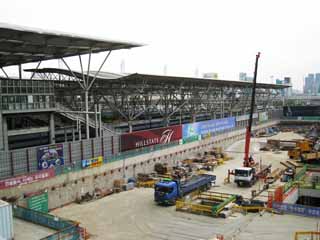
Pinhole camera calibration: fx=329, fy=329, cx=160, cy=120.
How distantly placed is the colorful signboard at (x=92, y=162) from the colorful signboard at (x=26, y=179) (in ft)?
11.6

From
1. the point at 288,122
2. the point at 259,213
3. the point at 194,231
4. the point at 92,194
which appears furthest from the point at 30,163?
the point at 288,122

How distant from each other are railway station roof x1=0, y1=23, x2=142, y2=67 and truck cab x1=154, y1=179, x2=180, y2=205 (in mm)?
14190

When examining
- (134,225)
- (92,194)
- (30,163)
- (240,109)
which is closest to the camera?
(134,225)

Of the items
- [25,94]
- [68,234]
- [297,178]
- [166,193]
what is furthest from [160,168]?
[68,234]

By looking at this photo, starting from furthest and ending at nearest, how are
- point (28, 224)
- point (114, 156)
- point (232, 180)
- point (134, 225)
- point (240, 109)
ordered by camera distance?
point (240, 109), point (232, 180), point (114, 156), point (134, 225), point (28, 224)

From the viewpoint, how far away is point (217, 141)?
175 ft

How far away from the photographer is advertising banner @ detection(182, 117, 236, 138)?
4530 centimetres

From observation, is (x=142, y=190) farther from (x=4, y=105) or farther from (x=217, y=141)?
(x=217, y=141)

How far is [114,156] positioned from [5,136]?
33.4 feet

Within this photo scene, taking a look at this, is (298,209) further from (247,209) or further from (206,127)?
(206,127)

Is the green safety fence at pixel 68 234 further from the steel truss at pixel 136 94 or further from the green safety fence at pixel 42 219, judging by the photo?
the steel truss at pixel 136 94

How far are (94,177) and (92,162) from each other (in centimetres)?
136

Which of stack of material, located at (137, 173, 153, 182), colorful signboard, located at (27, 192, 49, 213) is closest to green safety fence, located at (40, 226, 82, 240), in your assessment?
colorful signboard, located at (27, 192, 49, 213)

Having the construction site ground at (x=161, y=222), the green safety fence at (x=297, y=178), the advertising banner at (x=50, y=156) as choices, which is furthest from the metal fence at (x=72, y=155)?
the green safety fence at (x=297, y=178)
